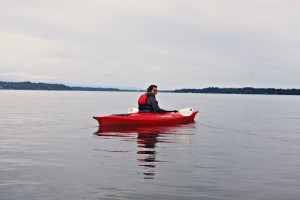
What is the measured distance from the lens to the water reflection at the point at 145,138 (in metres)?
12.4

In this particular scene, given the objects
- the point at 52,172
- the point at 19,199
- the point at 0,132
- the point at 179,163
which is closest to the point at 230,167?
the point at 179,163

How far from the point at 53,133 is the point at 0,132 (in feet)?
9.50

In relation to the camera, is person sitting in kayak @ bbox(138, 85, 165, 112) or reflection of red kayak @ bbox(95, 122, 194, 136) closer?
reflection of red kayak @ bbox(95, 122, 194, 136)

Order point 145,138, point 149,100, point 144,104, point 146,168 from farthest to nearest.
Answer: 1. point 144,104
2. point 149,100
3. point 145,138
4. point 146,168

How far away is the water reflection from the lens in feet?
40.8

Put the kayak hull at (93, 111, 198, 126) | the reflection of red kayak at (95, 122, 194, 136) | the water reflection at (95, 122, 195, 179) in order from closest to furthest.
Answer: the water reflection at (95, 122, 195, 179) < the reflection of red kayak at (95, 122, 194, 136) < the kayak hull at (93, 111, 198, 126)

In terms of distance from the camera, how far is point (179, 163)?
41.9ft

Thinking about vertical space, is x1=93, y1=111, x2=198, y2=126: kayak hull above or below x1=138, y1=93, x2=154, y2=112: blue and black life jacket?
below

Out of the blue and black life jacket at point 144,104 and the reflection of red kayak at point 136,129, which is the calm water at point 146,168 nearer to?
the reflection of red kayak at point 136,129

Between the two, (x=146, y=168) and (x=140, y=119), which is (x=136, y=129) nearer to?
(x=140, y=119)

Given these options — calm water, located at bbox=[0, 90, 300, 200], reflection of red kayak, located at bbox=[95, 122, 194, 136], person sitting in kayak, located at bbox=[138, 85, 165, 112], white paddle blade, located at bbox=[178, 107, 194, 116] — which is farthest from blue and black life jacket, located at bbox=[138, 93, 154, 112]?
calm water, located at bbox=[0, 90, 300, 200]

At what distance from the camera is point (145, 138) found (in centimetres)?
1973

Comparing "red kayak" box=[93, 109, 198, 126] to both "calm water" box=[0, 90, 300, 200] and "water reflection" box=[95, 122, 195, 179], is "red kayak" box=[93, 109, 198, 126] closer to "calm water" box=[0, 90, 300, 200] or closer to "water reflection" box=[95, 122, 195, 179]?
"water reflection" box=[95, 122, 195, 179]

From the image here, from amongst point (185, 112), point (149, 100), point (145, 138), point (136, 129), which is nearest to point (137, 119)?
point (136, 129)
